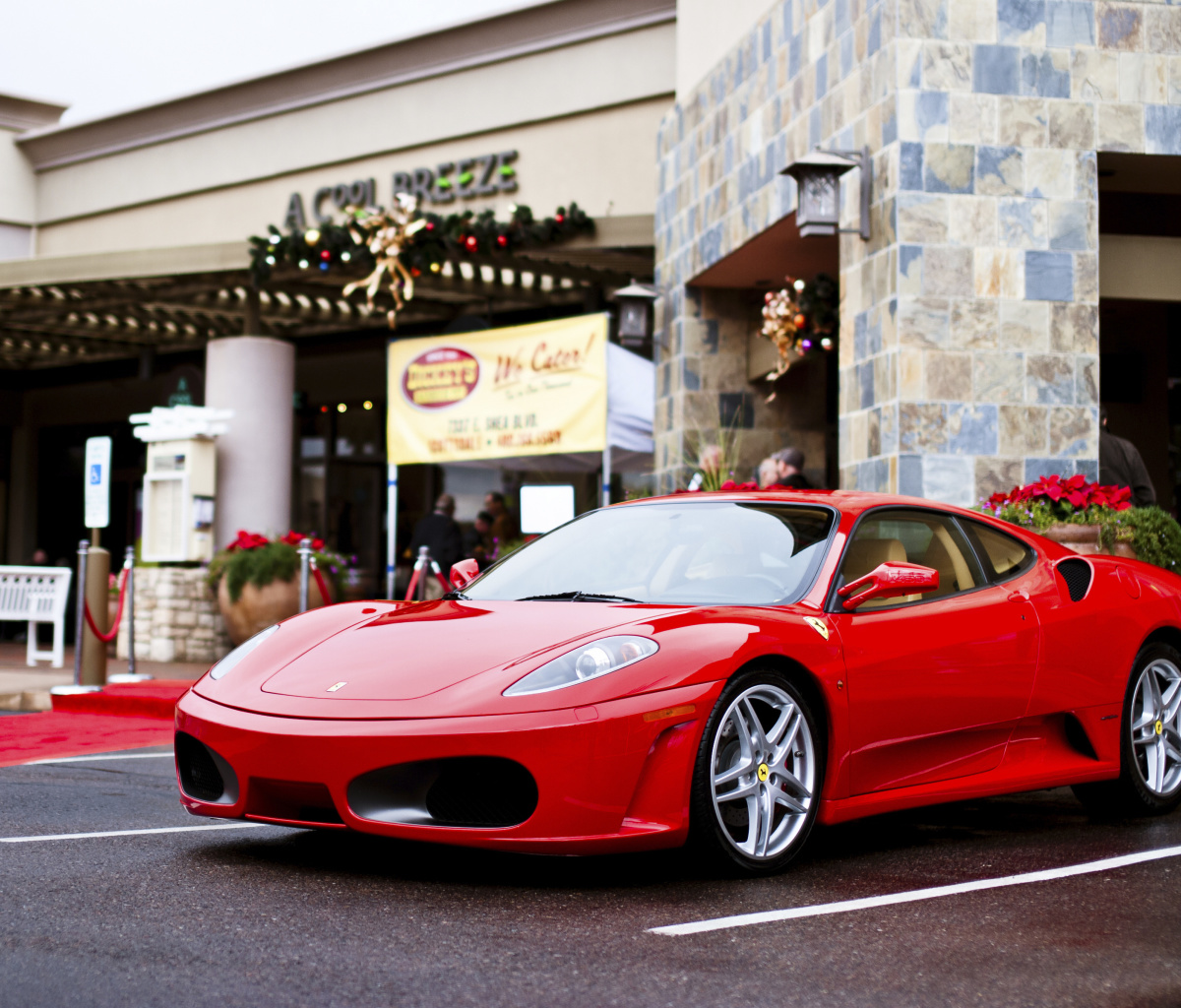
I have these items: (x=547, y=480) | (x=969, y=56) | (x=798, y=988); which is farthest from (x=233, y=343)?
(x=798, y=988)

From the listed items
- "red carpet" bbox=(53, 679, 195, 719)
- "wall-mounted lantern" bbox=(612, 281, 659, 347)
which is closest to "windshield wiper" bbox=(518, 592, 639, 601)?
"red carpet" bbox=(53, 679, 195, 719)

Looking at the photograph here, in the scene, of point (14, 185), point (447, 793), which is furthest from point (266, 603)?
point (14, 185)

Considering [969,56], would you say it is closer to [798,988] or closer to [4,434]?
[798,988]

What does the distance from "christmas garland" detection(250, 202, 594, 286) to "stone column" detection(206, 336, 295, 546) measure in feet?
4.62

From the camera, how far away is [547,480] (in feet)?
57.0

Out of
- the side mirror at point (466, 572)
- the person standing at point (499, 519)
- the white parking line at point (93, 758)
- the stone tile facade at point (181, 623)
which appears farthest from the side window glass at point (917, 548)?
the stone tile facade at point (181, 623)

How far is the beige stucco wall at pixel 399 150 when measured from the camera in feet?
52.6

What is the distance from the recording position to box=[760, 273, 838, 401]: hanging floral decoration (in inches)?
486

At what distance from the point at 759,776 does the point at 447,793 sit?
0.95 m

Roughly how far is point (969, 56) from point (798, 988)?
27.1 feet

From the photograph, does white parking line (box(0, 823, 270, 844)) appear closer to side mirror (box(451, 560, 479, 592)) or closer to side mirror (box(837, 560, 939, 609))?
side mirror (box(451, 560, 479, 592))

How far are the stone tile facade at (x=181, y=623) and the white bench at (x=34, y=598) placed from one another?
2.25 ft

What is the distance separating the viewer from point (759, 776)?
4.44 meters

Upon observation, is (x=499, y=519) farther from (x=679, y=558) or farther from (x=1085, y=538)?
(x=679, y=558)
